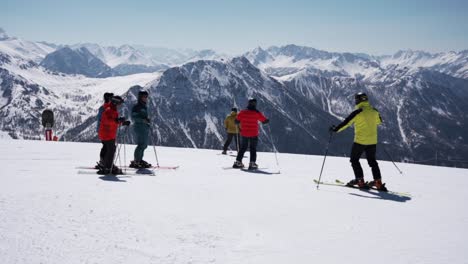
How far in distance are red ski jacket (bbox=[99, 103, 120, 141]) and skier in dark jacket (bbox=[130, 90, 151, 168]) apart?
1.80 m

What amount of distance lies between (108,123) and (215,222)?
651 cm

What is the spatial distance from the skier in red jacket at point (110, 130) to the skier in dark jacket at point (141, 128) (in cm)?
176

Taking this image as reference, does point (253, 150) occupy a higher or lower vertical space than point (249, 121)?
lower

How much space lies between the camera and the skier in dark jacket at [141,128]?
46.0 ft

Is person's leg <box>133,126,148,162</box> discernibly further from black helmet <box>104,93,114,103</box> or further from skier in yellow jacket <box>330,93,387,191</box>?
skier in yellow jacket <box>330,93,387,191</box>

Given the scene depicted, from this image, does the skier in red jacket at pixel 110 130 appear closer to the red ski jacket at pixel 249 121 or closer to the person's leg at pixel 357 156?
the red ski jacket at pixel 249 121

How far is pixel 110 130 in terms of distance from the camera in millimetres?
12219

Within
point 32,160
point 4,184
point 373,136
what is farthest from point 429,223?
point 32,160

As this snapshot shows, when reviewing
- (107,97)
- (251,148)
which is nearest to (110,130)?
(107,97)

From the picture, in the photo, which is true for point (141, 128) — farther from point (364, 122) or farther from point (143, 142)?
point (364, 122)

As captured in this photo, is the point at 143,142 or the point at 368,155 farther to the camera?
the point at 143,142

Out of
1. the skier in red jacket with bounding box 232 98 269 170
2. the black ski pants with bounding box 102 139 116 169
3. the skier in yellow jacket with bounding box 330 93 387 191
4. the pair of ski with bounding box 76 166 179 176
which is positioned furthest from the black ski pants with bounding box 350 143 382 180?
the black ski pants with bounding box 102 139 116 169

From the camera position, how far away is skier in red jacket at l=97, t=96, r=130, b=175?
39.4 feet

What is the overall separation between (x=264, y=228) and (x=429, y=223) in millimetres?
3374
